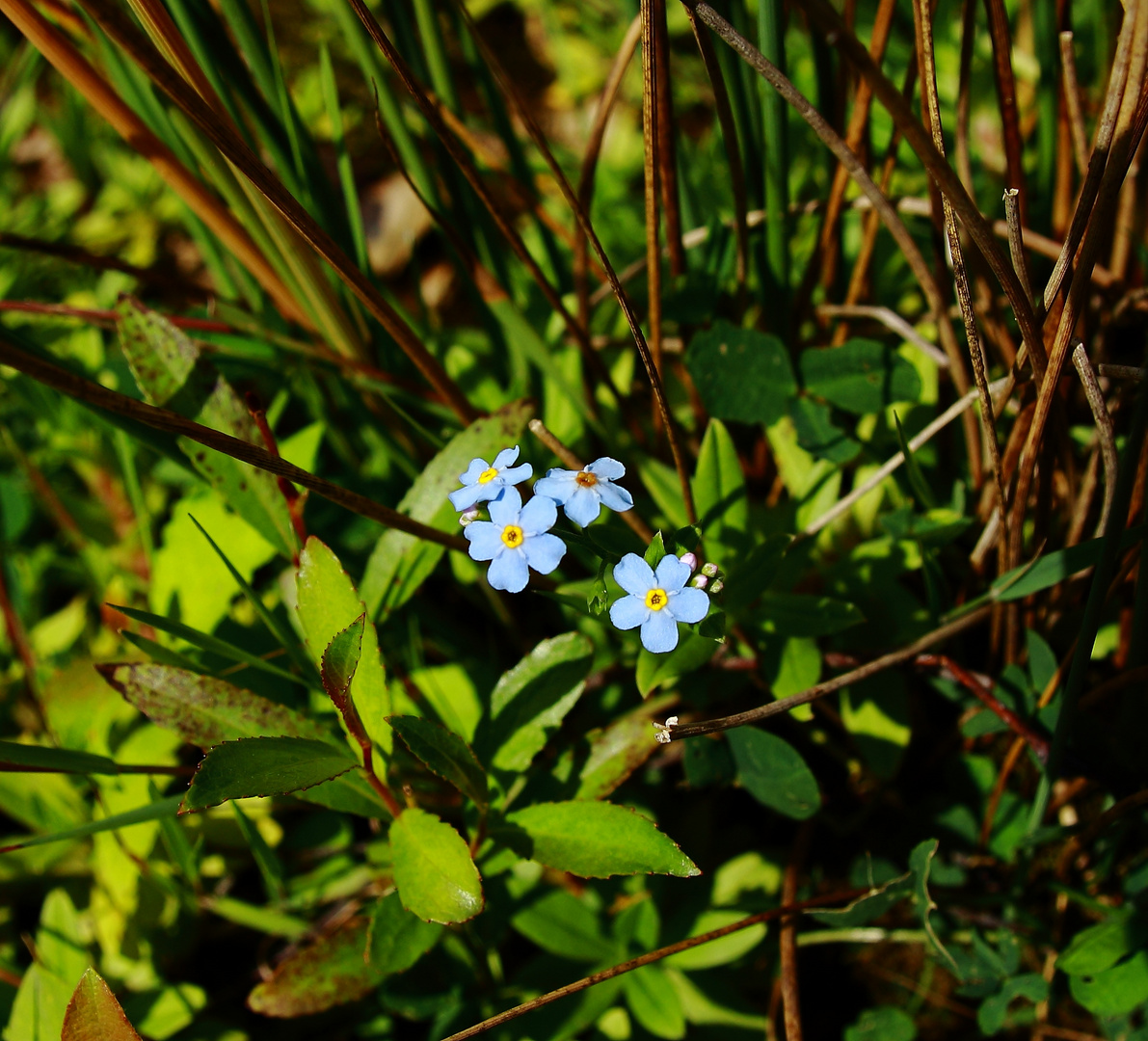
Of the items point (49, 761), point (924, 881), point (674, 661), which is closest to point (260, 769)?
point (49, 761)

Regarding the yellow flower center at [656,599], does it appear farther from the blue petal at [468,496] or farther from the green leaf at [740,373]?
the green leaf at [740,373]

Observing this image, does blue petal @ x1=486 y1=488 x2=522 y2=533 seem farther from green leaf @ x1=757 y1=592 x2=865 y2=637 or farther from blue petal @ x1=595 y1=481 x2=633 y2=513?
green leaf @ x1=757 y1=592 x2=865 y2=637

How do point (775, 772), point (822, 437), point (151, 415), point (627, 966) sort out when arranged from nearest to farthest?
point (151, 415) < point (627, 966) < point (775, 772) < point (822, 437)

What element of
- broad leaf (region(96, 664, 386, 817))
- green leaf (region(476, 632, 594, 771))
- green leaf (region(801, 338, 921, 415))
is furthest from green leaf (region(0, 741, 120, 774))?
green leaf (region(801, 338, 921, 415))

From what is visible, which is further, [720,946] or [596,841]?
[720,946]

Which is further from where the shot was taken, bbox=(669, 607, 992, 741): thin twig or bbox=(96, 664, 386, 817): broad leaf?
bbox=(96, 664, 386, 817): broad leaf

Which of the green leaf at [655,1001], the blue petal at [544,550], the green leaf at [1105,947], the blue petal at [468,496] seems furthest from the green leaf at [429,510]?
the green leaf at [1105,947]

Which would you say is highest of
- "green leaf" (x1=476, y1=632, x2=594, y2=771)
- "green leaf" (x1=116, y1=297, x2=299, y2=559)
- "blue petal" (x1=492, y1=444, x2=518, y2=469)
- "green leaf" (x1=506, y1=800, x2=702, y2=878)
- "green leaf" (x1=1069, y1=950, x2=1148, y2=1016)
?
"green leaf" (x1=116, y1=297, x2=299, y2=559)

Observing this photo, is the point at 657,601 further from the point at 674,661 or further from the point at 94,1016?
the point at 94,1016
